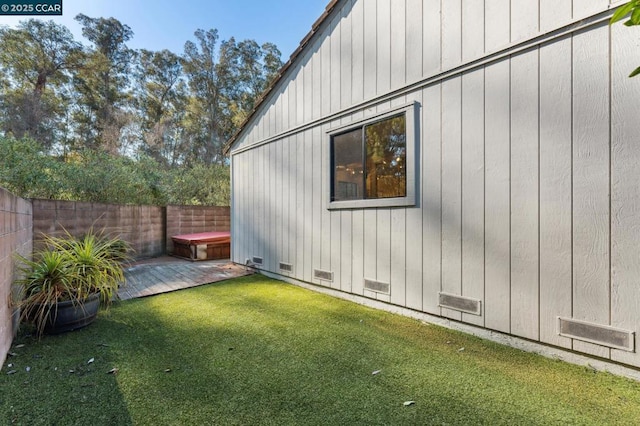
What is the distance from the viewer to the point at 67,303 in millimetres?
2344

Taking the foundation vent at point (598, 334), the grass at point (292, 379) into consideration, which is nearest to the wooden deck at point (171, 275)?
the grass at point (292, 379)

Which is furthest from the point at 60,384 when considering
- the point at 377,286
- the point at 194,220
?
the point at 194,220

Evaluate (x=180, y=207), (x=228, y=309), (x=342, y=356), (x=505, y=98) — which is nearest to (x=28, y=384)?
(x=228, y=309)

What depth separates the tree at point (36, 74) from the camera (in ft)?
40.7

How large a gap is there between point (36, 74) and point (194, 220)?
12.8 meters

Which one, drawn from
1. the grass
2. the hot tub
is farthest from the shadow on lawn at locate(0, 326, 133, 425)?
the hot tub

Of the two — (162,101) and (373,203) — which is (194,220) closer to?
(373,203)

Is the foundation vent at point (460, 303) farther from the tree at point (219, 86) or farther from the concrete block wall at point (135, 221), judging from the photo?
the tree at point (219, 86)

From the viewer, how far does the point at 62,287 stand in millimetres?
2396

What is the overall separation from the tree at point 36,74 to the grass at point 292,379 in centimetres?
1611

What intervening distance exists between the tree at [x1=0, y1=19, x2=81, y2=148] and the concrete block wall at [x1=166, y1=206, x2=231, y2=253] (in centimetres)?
1078

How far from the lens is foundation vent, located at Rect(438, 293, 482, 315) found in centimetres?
233

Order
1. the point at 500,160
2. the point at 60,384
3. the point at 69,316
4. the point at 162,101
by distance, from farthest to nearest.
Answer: the point at 162,101, the point at 69,316, the point at 500,160, the point at 60,384

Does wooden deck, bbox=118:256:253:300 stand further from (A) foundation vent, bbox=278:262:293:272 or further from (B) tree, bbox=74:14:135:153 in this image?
(B) tree, bbox=74:14:135:153
